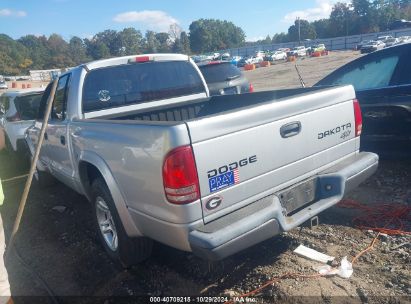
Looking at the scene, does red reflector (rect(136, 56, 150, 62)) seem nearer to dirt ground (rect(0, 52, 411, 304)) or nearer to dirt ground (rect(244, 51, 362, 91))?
dirt ground (rect(0, 52, 411, 304))

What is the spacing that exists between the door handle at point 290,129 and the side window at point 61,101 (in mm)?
2592

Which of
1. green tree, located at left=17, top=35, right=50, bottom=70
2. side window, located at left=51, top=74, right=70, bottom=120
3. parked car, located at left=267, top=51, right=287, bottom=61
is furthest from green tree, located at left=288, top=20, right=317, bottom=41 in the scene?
side window, located at left=51, top=74, right=70, bottom=120

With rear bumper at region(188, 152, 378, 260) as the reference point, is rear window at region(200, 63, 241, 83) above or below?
above

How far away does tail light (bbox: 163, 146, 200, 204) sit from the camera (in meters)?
2.43

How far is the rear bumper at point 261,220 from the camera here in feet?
8.09

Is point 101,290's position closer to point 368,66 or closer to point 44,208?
point 44,208

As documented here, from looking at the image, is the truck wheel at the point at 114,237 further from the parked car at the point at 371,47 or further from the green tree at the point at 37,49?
the green tree at the point at 37,49

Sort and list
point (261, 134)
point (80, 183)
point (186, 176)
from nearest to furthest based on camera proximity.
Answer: point (186, 176), point (261, 134), point (80, 183)

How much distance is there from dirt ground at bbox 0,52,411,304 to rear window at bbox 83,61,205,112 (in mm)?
1628

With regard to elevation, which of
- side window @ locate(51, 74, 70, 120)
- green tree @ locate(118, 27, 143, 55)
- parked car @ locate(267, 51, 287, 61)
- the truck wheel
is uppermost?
green tree @ locate(118, 27, 143, 55)

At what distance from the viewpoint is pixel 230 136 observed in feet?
8.56

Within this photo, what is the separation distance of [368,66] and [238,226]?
12.5ft

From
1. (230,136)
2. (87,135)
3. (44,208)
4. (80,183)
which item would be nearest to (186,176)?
(230,136)

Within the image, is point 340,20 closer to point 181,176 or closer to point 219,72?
point 219,72
